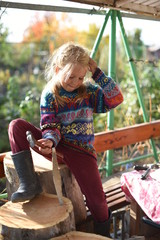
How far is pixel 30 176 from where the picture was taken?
1819mm

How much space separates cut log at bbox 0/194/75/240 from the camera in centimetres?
156

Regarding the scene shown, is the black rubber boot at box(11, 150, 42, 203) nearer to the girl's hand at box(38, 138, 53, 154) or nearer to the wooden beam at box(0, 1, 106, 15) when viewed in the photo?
the girl's hand at box(38, 138, 53, 154)

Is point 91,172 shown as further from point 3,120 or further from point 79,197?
point 3,120

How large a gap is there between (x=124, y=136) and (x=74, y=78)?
136 cm

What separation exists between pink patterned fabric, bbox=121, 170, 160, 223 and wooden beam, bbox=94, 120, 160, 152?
68cm

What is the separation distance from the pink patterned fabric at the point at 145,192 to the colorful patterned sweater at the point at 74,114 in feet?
1.17

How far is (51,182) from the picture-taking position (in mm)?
1933

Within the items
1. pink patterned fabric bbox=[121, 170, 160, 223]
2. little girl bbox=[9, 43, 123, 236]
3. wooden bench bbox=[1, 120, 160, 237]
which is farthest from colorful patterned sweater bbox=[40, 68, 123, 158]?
wooden bench bbox=[1, 120, 160, 237]

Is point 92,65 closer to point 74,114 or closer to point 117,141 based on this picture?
point 74,114

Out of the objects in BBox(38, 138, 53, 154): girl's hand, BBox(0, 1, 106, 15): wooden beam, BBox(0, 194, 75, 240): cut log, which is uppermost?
BBox(0, 1, 106, 15): wooden beam

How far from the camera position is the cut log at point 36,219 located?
1564 millimetres

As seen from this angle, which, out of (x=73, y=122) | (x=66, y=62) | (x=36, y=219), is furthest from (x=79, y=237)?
(x=66, y=62)

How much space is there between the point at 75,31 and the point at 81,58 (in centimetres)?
538

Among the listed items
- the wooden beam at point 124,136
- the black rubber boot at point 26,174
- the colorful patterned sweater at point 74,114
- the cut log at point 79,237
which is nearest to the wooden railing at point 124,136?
the wooden beam at point 124,136
